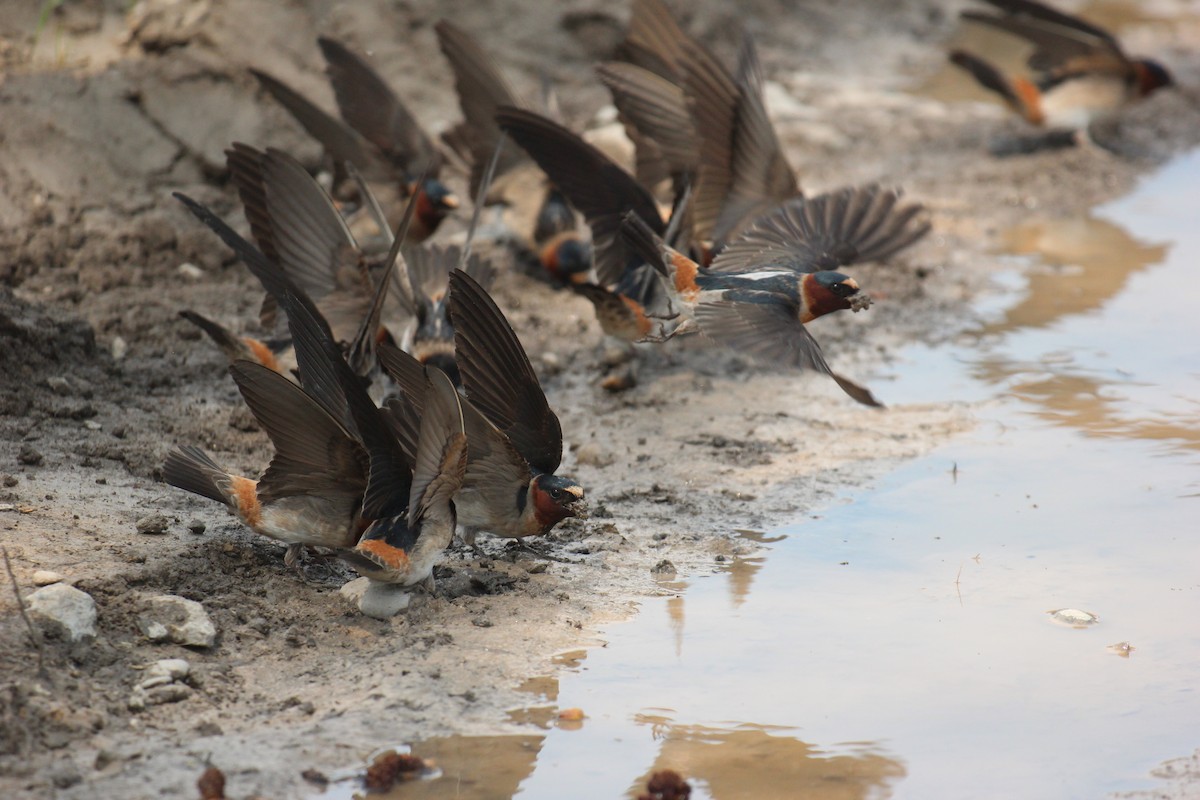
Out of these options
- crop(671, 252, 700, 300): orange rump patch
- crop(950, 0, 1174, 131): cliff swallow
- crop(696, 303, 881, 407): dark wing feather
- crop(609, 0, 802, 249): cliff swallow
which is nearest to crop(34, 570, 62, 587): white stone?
crop(696, 303, 881, 407): dark wing feather

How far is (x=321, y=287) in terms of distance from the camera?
5375mm

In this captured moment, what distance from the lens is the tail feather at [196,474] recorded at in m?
3.99

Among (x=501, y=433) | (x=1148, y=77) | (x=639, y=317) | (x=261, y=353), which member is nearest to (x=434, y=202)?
(x=639, y=317)

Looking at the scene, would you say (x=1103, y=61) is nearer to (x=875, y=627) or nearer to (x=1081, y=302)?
(x=1081, y=302)

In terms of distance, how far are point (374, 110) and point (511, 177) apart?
863mm

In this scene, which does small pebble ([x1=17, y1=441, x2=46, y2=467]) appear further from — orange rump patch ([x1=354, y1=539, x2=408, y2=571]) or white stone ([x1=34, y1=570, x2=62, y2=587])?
orange rump patch ([x1=354, y1=539, x2=408, y2=571])

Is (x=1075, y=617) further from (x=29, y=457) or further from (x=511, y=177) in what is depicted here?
(x=511, y=177)

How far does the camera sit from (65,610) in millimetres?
3438

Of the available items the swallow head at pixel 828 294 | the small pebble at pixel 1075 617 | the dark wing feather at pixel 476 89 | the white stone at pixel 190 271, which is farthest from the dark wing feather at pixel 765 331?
the white stone at pixel 190 271

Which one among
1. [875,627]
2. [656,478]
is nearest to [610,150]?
[656,478]

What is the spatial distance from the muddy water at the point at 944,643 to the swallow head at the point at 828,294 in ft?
2.39

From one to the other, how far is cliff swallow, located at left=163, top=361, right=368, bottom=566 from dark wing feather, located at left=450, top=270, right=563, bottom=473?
0.56m

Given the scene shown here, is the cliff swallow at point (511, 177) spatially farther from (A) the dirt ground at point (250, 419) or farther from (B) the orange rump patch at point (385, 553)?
(B) the orange rump patch at point (385, 553)

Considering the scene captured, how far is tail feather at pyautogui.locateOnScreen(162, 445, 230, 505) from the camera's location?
3.99 meters
